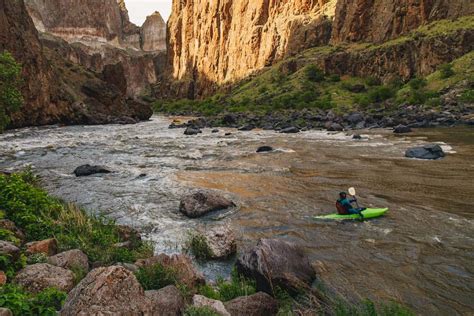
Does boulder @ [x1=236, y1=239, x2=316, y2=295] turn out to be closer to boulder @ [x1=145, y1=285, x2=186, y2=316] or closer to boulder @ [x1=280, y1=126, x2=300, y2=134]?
boulder @ [x1=145, y1=285, x2=186, y2=316]

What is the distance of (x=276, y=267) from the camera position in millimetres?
6336

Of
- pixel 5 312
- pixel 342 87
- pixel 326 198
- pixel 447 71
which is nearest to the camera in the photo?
pixel 5 312

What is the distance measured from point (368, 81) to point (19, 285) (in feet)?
177

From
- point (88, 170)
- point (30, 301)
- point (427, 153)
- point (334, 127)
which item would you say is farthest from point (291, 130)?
point (30, 301)

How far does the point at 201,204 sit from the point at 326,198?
Result: 4045 mm

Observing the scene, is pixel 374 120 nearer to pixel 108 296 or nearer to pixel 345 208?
pixel 345 208

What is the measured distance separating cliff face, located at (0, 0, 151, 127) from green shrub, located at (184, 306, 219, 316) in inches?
1547

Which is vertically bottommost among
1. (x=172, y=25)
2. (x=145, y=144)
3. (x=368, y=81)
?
(x=145, y=144)

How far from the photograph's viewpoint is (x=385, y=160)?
17.8 metres

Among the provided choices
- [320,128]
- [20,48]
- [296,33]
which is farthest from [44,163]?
[296,33]

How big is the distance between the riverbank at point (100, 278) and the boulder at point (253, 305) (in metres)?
0.01

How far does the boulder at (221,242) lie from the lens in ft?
25.7

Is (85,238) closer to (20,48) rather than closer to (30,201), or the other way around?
(30,201)

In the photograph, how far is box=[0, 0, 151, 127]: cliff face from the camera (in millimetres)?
38719
